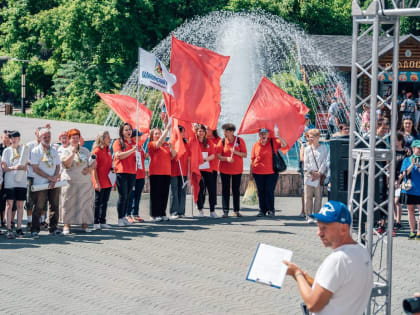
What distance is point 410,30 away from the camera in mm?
61500

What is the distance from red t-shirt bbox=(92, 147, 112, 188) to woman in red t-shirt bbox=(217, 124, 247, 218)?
257 cm

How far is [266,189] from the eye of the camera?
609 inches

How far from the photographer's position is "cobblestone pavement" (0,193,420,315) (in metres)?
8.81

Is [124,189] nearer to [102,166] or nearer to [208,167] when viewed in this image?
[102,166]

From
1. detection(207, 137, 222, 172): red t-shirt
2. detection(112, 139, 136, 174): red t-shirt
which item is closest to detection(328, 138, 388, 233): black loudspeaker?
detection(112, 139, 136, 174): red t-shirt

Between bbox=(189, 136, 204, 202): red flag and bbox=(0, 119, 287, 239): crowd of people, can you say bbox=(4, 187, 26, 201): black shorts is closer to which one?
bbox=(0, 119, 287, 239): crowd of people

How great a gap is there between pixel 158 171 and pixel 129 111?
166cm

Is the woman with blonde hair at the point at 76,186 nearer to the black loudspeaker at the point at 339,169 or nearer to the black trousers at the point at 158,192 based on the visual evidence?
the black trousers at the point at 158,192

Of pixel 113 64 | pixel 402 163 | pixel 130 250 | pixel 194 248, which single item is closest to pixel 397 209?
pixel 402 163

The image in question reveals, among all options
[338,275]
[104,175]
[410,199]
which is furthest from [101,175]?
[338,275]

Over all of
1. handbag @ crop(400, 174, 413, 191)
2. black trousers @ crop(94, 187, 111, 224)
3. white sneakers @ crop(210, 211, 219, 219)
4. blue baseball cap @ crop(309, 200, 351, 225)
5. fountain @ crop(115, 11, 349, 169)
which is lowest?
white sneakers @ crop(210, 211, 219, 219)

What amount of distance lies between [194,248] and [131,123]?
A: 163 inches

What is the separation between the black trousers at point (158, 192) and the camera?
14750 mm

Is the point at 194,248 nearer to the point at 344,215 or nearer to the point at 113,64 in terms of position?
the point at 344,215
